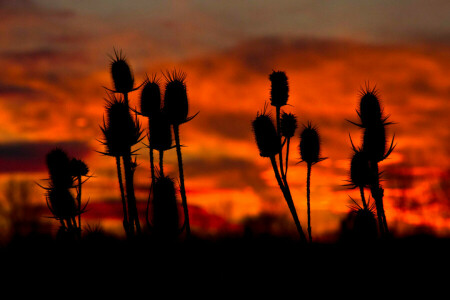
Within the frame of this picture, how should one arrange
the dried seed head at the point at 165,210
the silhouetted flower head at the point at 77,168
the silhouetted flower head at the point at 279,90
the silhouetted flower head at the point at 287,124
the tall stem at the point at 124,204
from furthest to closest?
the silhouetted flower head at the point at 77,168
the silhouetted flower head at the point at 287,124
the silhouetted flower head at the point at 279,90
the tall stem at the point at 124,204
the dried seed head at the point at 165,210

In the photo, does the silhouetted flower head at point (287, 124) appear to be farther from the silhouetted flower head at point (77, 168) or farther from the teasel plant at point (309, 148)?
the silhouetted flower head at point (77, 168)

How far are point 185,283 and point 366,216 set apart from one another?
486 cm

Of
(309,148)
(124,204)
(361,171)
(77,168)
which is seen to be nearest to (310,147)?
(309,148)

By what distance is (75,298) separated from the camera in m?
8.84

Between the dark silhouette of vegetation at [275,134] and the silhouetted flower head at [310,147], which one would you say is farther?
the silhouetted flower head at [310,147]

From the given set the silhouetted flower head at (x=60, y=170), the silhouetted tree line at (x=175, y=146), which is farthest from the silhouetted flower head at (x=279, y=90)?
the silhouetted flower head at (x=60, y=170)

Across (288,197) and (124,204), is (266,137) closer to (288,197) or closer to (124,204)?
(288,197)

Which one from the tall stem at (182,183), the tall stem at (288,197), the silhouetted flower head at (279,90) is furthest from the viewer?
the silhouetted flower head at (279,90)

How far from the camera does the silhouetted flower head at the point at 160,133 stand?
12352 mm

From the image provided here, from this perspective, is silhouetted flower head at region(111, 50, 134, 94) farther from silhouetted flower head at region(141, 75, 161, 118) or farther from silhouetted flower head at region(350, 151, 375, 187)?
silhouetted flower head at region(350, 151, 375, 187)

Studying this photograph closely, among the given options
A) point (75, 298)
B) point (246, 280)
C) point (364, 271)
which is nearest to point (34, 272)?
point (75, 298)

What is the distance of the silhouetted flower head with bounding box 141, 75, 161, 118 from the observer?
12.4 m

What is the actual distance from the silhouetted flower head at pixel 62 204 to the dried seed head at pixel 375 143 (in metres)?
6.95

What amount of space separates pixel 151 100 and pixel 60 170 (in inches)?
144
